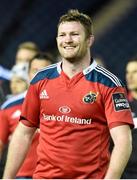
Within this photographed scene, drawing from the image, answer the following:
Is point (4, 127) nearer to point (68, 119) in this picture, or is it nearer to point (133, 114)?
point (133, 114)

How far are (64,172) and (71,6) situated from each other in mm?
7040

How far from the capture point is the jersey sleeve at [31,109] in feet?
13.0

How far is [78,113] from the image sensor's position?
12.4 feet

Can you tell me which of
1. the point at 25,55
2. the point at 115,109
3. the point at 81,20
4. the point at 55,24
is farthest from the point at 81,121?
the point at 55,24

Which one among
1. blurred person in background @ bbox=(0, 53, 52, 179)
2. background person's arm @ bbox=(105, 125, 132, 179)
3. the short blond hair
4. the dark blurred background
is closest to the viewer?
background person's arm @ bbox=(105, 125, 132, 179)

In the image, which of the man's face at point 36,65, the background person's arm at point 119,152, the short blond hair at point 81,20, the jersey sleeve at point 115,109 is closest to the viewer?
the background person's arm at point 119,152

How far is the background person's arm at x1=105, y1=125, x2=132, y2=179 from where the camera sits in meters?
3.61

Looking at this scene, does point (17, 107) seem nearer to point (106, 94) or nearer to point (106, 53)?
point (106, 94)

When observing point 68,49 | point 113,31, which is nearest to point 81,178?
point 68,49

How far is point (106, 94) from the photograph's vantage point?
12.3 ft

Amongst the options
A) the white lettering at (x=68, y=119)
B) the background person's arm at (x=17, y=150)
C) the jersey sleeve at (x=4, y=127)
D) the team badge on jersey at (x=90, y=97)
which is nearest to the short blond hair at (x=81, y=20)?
the team badge on jersey at (x=90, y=97)

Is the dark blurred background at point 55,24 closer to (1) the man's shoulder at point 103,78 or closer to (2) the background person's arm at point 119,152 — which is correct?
(1) the man's shoulder at point 103,78

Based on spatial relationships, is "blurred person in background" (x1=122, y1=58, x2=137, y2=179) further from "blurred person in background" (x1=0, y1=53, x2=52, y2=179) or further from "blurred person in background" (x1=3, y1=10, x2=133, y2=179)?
"blurred person in background" (x1=3, y1=10, x2=133, y2=179)

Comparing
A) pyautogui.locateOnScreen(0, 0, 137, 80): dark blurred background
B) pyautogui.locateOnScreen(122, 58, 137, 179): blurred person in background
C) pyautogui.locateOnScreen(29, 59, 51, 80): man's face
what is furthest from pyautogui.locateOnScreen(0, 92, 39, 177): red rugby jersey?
pyautogui.locateOnScreen(0, 0, 137, 80): dark blurred background
